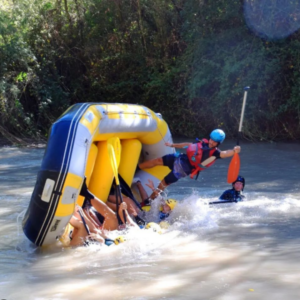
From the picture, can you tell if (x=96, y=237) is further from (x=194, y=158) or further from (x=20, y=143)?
(x=20, y=143)

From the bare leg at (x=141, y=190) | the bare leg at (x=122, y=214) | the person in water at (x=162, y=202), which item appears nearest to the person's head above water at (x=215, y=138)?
the person in water at (x=162, y=202)

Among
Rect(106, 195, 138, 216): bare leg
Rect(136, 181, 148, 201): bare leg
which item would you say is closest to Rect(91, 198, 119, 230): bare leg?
Rect(106, 195, 138, 216): bare leg

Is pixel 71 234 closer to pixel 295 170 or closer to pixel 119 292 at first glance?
pixel 119 292

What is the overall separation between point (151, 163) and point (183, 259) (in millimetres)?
2120

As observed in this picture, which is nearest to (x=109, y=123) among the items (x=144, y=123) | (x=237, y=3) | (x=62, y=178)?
(x=144, y=123)

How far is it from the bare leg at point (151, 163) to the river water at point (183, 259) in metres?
0.61

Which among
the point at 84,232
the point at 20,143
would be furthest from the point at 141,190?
the point at 20,143

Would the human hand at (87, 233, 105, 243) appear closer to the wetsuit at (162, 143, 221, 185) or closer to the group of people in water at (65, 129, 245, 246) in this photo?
the group of people in water at (65, 129, 245, 246)

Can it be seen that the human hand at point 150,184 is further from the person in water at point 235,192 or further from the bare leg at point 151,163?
the person in water at point 235,192

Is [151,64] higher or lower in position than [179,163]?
higher

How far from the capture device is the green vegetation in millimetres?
12320

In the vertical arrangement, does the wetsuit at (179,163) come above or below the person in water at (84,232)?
above

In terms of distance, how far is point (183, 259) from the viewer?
427 centimetres

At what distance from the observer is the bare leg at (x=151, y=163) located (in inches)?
245
